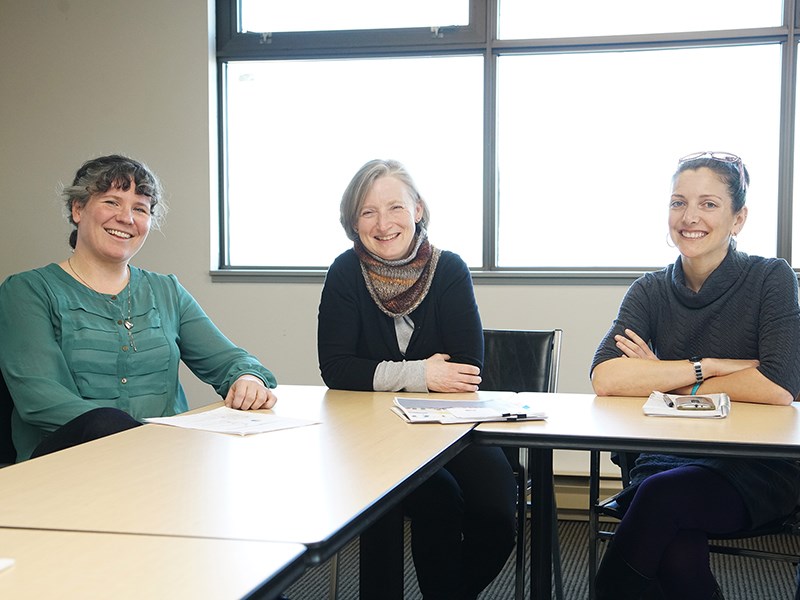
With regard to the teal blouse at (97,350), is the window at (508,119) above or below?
above

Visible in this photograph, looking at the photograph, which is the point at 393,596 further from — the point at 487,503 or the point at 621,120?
the point at 621,120

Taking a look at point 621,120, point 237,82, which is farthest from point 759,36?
point 237,82

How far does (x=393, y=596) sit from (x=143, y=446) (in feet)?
2.18

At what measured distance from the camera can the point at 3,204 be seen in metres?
4.36

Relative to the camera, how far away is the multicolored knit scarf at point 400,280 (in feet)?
8.04

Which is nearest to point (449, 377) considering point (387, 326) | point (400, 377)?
point (400, 377)

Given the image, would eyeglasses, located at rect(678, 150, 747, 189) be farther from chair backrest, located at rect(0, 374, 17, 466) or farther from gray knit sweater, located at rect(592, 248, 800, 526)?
chair backrest, located at rect(0, 374, 17, 466)

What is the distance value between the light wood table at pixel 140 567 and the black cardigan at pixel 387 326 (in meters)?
1.43

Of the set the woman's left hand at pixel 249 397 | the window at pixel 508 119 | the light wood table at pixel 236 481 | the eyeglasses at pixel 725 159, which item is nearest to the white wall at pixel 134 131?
the window at pixel 508 119

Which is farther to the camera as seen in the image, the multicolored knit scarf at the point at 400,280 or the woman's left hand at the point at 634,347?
the multicolored knit scarf at the point at 400,280

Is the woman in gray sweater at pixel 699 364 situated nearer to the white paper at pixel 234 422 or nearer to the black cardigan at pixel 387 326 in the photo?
the black cardigan at pixel 387 326

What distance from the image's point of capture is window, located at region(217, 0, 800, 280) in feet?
12.3

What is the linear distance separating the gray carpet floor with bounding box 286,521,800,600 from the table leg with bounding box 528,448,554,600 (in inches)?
34.1

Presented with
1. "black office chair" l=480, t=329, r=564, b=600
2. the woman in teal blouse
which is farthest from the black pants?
"black office chair" l=480, t=329, r=564, b=600
